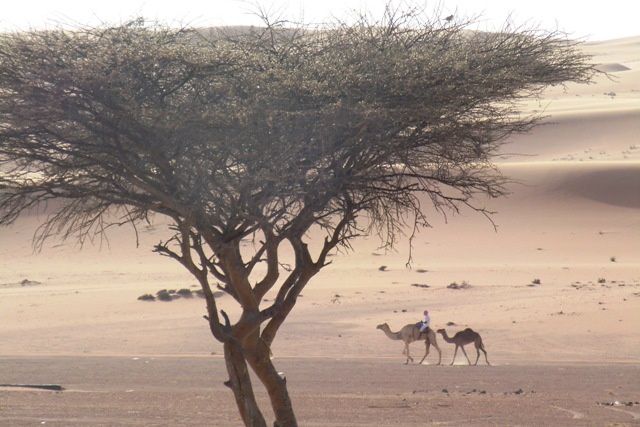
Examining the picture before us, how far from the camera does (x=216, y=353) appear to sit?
24.8 meters

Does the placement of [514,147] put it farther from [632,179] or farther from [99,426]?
[99,426]

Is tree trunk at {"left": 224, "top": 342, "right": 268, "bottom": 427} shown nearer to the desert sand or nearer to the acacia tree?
the acacia tree

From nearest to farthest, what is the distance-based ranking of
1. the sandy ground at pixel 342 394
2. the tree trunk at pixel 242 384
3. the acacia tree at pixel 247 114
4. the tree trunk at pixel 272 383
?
the acacia tree at pixel 247 114 → the tree trunk at pixel 242 384 → the tree trunk at pixel 272 383 → the sandy ground at pixel 342 394

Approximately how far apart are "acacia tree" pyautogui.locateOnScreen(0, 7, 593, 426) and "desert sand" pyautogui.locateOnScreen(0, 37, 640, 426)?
244cm

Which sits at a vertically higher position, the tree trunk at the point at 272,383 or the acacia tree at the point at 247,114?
the acacia tree at the point at 247,114

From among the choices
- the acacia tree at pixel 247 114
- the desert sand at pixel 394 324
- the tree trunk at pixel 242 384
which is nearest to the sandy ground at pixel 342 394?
the desert sand at pixel 394 324

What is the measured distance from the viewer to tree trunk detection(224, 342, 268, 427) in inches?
447

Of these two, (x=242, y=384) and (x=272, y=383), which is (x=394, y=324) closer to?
(x=272, y=383)

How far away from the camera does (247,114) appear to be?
9.43m

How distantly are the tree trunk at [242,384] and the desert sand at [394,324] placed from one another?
3572 mm

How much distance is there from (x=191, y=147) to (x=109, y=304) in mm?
25541

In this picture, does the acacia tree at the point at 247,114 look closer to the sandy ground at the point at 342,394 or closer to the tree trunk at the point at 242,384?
the tree trunk at the point at 242,384

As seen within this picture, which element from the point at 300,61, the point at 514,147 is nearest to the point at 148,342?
the point at 300,61

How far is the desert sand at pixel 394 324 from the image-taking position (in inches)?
647
